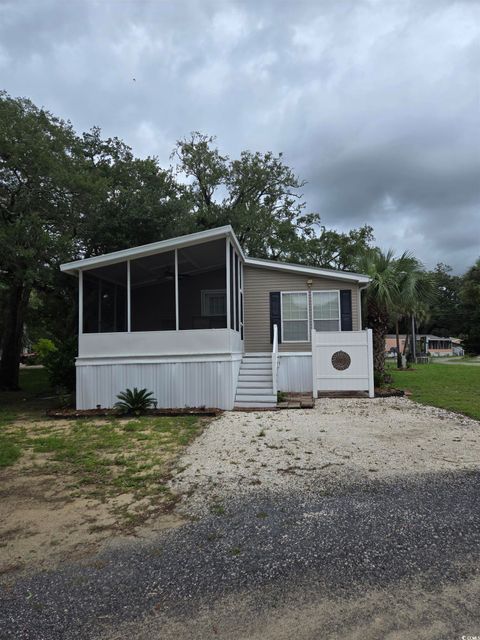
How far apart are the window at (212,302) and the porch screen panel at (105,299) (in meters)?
2.40

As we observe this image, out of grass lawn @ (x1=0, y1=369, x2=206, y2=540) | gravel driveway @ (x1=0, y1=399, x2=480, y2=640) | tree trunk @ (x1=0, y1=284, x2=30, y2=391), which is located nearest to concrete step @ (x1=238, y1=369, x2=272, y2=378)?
grass lawn @ (x1=0, y1=369, x2=206, y2=540)

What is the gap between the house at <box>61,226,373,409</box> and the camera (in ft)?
32.4

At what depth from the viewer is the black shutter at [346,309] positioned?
502 inches

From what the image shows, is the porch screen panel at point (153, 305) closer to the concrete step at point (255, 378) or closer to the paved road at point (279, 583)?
the concrete step at point (255, 378)

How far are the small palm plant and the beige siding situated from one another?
4.21m

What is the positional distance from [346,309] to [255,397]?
4.41 m

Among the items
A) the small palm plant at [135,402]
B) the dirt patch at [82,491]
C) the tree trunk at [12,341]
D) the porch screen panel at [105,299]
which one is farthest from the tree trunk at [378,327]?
the tree trunk at [12,341]

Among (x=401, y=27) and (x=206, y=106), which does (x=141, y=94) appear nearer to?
(x=206, y=106)

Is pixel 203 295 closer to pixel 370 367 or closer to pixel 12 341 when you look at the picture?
pixel 370 367

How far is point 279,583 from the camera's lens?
8.54ft

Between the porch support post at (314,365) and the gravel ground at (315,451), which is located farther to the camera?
the porch support post at (314,365)

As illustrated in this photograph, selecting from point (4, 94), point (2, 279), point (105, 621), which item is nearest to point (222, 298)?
point (2, 279)

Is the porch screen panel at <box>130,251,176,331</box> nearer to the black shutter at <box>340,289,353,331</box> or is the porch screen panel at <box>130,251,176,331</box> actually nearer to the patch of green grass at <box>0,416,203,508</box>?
the patch of green grass at <box>0,416,203,508</box>

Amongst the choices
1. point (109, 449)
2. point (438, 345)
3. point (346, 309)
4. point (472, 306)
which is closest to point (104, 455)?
point (109, 449)
